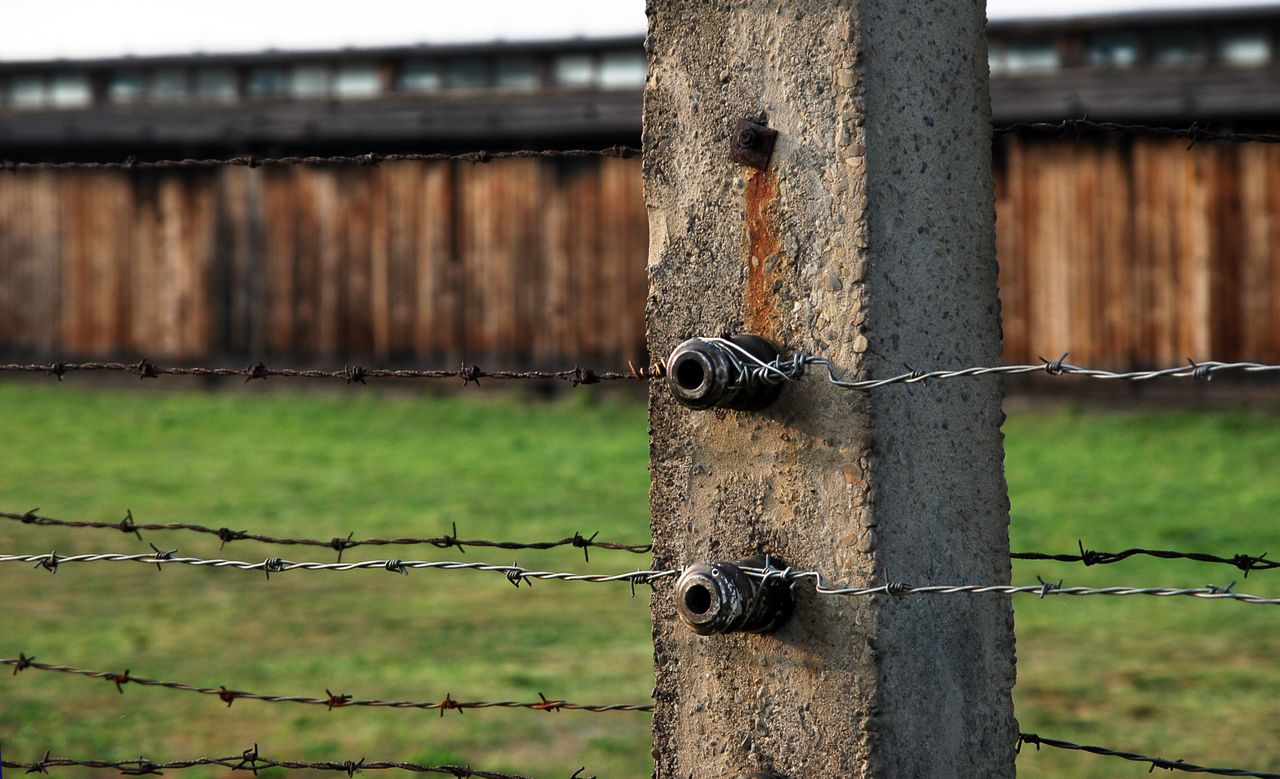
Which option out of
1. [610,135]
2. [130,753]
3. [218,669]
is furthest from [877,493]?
[610,135]

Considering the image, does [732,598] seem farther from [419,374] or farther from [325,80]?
[325,80]

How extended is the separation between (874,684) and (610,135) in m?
12.6

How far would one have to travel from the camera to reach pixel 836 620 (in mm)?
2219

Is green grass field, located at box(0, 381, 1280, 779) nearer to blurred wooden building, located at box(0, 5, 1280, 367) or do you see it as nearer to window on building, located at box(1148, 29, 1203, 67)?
blurred wooden building, located at box(0, 5, 1280, 367)

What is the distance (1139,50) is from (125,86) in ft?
38.1

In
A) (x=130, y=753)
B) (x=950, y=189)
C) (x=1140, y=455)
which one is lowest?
(x=130, y=753)

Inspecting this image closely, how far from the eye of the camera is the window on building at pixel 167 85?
16812mm

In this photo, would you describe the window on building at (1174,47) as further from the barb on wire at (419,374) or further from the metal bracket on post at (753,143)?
the metal bracket on post at (753,143)

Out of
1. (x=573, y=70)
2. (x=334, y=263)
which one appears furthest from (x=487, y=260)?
(x=573, y=70)

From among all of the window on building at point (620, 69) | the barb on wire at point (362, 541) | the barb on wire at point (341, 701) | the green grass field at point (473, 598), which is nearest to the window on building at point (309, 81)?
the window on building at point (620, 69)

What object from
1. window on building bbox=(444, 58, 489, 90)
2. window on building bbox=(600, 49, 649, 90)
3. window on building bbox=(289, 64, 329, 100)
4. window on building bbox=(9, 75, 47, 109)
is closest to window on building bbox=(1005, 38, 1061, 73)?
window on building bbox=(600, 49, 649, 90)

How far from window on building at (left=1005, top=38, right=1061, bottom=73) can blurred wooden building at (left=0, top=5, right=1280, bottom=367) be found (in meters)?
0.02

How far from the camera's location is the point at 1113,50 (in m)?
13.7

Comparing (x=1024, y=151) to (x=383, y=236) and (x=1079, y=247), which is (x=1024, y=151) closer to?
(x=1079, y=247)
